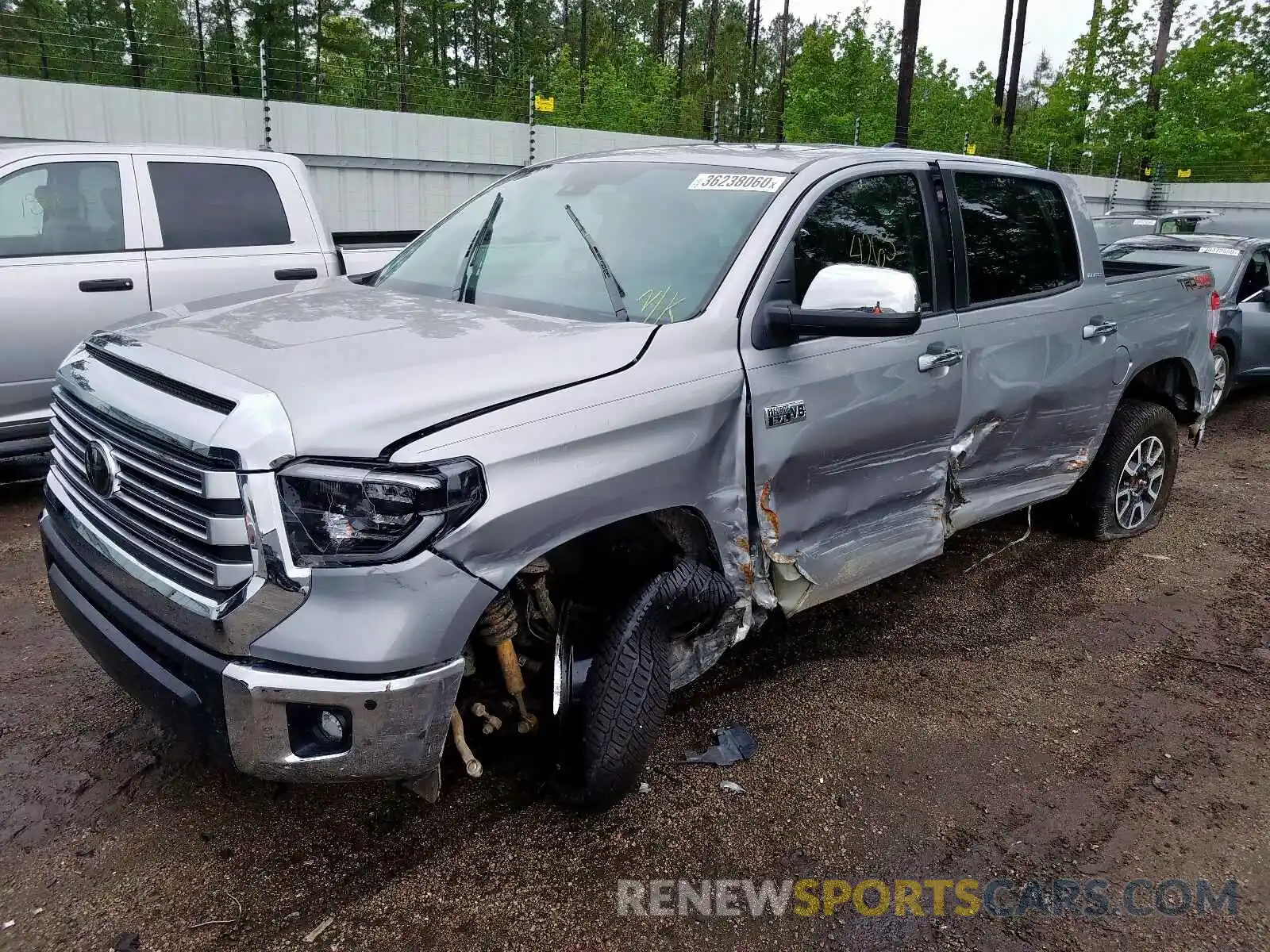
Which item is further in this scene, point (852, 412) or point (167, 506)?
point (852, 412)

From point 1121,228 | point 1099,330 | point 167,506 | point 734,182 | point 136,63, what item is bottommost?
point 167,506

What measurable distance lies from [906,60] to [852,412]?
19.7 metres

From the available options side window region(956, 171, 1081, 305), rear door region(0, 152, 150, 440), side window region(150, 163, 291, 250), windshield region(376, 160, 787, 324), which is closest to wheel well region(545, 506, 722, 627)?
windshield region(376, 160, 787, 324)

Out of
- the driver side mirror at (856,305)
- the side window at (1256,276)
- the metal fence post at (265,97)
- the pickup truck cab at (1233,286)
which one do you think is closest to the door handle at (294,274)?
the driver side mirror at (856,305)

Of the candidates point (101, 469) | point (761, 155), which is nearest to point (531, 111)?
point (761, 155)

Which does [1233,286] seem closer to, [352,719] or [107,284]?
[107,284]

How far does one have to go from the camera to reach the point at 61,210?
545 centimetres

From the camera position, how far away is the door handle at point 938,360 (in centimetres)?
347

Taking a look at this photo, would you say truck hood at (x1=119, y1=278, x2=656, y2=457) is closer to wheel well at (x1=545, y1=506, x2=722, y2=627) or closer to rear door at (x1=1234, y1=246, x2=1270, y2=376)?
wheel well at (x1=545, y1=506, x2=722, y2=627)

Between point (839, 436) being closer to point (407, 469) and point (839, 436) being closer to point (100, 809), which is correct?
point (407, 469)

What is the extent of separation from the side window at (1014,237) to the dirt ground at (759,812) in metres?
1.53

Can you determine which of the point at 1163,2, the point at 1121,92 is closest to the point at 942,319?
the point at 1121,92

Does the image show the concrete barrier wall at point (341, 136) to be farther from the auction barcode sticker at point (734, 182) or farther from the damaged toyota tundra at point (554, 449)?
the auction barcode sticker at point (734, 182)

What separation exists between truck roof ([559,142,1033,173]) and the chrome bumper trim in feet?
6.97
